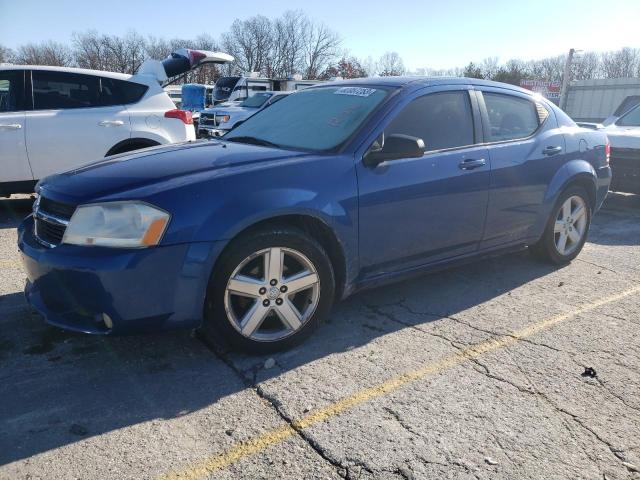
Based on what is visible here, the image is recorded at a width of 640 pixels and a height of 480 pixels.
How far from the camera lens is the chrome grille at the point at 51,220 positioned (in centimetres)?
290

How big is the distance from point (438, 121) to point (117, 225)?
7.92 ft

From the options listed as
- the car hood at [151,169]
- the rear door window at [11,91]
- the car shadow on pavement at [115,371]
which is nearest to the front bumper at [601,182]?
the car shadow on pavement at [115,371]

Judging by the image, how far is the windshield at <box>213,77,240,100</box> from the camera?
23.0 meters

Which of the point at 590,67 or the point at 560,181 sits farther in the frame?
the point at 590,67

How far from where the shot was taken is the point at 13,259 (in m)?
4.83

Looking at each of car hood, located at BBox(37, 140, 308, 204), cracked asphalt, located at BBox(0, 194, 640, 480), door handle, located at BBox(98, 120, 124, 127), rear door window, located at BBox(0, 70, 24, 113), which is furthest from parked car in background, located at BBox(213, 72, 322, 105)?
cracked asphalt, located at BBox(0, 194, 640, 480)

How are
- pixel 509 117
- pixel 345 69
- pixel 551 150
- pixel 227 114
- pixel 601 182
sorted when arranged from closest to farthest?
pixel 509 117, pixel 551 150, pixel 601 182, pixel 227 114, pixel 345 69

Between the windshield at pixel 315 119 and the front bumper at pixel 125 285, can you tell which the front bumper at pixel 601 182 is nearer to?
the windshield at pixel 315 119

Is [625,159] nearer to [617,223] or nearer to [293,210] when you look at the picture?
[617,223]

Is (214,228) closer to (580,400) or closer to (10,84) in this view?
(580,400)

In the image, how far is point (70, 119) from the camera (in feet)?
20.6

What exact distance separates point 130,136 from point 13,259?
229cm

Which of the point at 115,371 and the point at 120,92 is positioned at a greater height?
the point at 120,92

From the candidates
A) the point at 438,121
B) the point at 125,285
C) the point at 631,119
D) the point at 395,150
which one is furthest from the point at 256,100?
the point at 125,285
